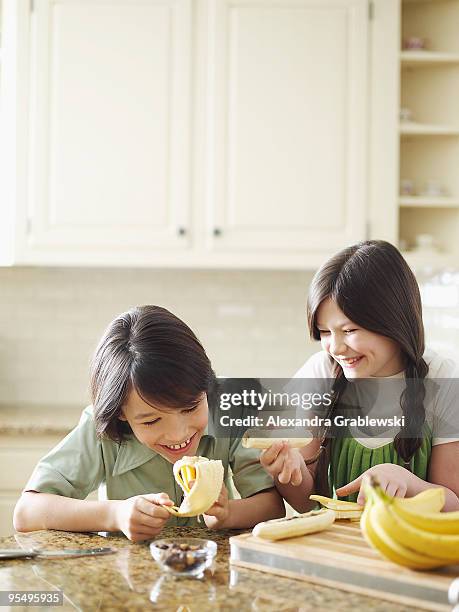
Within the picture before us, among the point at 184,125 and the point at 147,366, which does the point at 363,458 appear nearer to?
the point at 147,366

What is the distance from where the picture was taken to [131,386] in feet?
4.05

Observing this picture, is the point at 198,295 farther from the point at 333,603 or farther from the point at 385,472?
the point at 333,603

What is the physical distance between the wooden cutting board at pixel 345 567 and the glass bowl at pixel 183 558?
0.18 feet

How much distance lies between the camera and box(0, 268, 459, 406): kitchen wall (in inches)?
126

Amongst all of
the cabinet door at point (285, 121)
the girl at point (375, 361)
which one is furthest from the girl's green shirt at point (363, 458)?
the cabinet door at point (285, 121)

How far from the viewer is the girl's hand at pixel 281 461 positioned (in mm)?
1228

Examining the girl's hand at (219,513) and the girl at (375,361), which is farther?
the girl at (375,361)

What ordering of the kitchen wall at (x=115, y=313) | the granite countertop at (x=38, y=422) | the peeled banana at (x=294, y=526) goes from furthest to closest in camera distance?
the kitchen wall at (x=115, y=313), the granite countertop at (x=38, y=422), the peeled banana at (x=294, y=526)

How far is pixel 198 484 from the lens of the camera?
110 cm

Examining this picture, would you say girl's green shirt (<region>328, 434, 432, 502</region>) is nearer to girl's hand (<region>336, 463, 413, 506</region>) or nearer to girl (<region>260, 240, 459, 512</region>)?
girl (<region>260, 240, 459, 512</region>)

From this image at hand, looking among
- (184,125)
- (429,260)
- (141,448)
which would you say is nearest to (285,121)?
(184,125)

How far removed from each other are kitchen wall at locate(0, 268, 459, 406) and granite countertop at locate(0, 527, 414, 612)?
2120 mm

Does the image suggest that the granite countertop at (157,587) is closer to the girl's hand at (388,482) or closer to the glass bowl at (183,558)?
the glass bowl at (183,558)

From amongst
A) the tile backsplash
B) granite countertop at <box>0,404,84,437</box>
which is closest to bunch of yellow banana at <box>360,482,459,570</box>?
granite countertop at <box>0,404,84,437</box>
